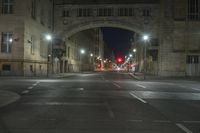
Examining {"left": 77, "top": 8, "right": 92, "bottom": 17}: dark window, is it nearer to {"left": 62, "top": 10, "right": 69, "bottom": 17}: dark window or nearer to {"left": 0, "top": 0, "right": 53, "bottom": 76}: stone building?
{"left": 62, "top": 10, "right": 69, "bottom": 17}: dark window

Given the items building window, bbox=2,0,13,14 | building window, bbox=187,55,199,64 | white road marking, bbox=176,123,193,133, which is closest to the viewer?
white road marking, bbox=176,123,193,133

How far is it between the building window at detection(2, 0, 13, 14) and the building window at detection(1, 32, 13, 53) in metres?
3.34

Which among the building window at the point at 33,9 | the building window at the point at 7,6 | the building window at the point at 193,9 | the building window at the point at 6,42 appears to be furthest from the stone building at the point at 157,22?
the building window at the point at 6,42

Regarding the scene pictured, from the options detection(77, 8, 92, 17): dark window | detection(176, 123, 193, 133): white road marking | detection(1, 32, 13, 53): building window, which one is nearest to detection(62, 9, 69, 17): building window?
detection(77, 8, 92, 17): dark window

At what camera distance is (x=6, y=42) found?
5091cm

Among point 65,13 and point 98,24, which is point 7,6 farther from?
point 98,24

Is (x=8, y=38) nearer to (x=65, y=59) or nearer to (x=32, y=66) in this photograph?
(x=32, y=66)

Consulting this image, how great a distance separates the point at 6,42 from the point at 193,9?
32.2 m

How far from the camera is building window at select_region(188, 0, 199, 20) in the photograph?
60156 millimetres

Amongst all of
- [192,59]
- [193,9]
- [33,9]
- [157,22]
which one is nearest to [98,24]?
[157,22]

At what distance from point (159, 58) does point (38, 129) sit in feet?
180

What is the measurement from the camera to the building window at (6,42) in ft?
167

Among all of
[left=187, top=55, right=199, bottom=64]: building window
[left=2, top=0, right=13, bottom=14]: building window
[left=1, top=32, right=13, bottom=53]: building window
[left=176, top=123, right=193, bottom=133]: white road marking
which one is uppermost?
[left=2, top=0, right=13, bottom=14]: building window

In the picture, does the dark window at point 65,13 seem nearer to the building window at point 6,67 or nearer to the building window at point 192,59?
the building window at point 6,67
